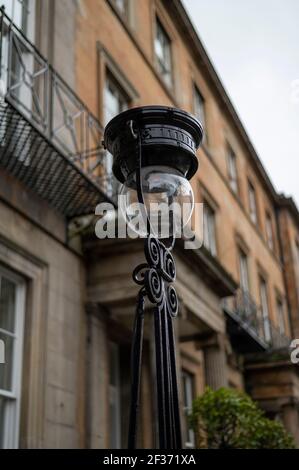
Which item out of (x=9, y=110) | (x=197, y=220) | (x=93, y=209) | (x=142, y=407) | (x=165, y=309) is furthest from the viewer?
(x=197, y=220)

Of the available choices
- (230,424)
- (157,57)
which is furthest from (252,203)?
(230,424)

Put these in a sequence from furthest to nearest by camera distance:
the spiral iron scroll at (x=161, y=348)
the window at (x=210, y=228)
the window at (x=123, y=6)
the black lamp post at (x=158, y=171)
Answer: the window at (x=210, y=228), the window at (x=123, y=6), the black lamp post at (x=158, y=171), the spiral iron scroll at (x=161, y=348)

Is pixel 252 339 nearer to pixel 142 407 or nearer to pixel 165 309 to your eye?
pixel 142 407

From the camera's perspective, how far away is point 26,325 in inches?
347

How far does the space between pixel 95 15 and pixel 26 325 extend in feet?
24.2

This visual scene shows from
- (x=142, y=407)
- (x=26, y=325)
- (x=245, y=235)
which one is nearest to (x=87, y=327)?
(x=26, y=325)

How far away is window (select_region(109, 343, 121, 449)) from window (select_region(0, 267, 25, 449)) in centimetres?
381

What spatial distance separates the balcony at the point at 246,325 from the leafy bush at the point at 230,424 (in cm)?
622

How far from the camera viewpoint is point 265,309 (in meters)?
23.8

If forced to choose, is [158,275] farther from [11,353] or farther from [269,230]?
[269,230]

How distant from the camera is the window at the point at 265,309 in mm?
22103

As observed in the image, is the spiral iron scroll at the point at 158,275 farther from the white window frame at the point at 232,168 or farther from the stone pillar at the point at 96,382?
the white window frame at the point at 232,168

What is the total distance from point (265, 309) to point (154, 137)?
2069 centimetres

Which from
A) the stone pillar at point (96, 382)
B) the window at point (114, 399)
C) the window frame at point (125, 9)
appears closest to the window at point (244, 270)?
the window at point (114, 399)
